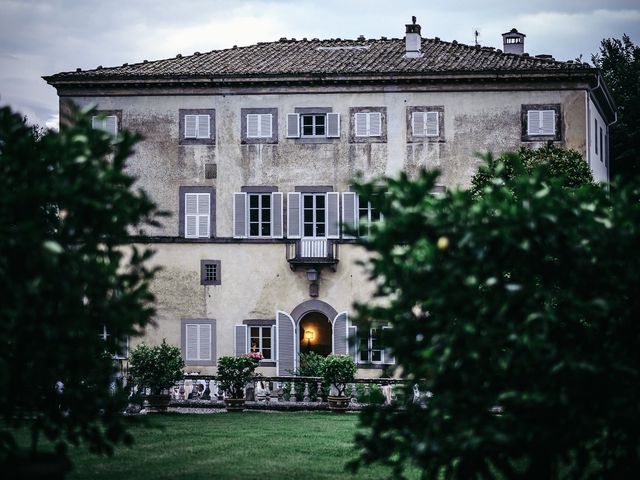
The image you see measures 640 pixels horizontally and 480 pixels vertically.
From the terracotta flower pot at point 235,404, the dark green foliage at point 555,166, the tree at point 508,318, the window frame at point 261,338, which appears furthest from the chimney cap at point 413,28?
the tree at point 508,318

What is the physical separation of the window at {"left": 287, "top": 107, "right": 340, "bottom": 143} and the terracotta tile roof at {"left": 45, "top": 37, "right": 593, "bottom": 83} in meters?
1.14

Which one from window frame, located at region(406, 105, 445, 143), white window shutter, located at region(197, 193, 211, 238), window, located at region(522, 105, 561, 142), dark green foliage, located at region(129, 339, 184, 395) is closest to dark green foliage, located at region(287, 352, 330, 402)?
dark green foliage, located at region(129, 339, 184, 395)

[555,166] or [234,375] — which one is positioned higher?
[555,166]

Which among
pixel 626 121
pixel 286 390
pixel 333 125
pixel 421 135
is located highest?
pixel 626 121

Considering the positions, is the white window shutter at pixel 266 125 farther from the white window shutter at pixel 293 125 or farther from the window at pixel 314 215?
the window at pixel 314 215

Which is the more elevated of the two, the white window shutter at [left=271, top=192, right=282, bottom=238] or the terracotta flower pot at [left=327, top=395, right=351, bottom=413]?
the white window shutter at [left=271, top=192, right=282, bottom=238]

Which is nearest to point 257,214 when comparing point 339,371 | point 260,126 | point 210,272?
point 210,272

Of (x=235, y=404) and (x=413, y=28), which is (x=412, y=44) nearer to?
(x=413, y=28)

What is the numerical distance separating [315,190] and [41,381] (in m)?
21.6

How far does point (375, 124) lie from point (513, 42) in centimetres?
596

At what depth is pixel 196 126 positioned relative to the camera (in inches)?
1209

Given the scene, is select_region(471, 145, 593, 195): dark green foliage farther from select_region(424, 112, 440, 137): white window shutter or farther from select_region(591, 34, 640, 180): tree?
select_region(591, 34, 640, 180): tree

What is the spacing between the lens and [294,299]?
30062 millimetres

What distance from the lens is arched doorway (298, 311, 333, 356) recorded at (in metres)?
32.5
